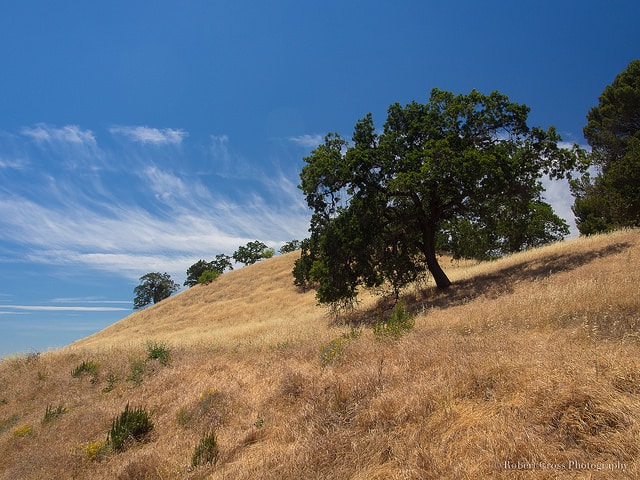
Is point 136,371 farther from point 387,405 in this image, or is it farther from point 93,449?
point 387,405

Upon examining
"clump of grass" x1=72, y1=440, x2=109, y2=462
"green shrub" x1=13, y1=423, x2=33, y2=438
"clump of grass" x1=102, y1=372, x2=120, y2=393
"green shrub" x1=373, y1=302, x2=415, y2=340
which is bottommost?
"clump of grass" x1=72, y1=440, x2=109, y2=462

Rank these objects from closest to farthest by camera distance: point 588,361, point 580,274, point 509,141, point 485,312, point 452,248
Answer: point 588,361, point 485,312, point 580,274, point 509,141, point 452,248

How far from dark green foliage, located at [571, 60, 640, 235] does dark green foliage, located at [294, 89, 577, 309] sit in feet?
20.4

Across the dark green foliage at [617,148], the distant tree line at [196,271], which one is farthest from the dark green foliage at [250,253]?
the dark green foliage at [617,148]

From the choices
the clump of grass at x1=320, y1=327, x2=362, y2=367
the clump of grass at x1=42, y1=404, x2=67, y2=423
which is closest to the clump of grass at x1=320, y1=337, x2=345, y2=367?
the clump of grass at x1=320, y1=327, x2=362, y2=367

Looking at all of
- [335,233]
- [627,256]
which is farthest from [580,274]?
[335,233]

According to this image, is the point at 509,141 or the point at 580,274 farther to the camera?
the point at 509,141

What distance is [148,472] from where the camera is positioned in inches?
225

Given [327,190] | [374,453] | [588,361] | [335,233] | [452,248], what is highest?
[327,190]

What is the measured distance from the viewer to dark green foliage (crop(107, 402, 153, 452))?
7.11 meters

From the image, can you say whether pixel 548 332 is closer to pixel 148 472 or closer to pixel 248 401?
pixel 248 401

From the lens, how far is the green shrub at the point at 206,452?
5.64m

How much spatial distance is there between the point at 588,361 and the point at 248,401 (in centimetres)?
605

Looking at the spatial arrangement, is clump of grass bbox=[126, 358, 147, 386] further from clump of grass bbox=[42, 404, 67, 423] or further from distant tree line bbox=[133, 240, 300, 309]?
distant tree line bbox=[133, 240, 300, 309]
